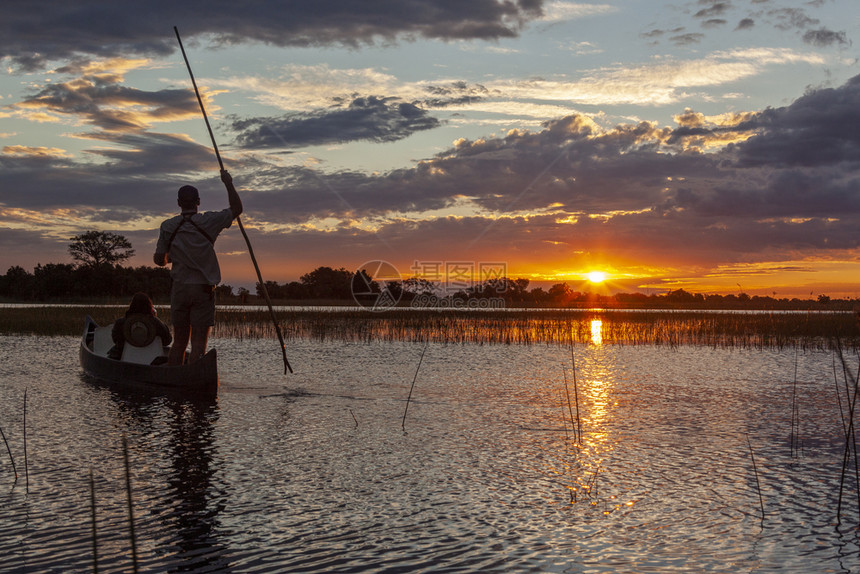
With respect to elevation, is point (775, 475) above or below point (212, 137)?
below

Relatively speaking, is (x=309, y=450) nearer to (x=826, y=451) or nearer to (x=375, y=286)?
(x=826, y=451)

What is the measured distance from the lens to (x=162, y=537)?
14.9 feet

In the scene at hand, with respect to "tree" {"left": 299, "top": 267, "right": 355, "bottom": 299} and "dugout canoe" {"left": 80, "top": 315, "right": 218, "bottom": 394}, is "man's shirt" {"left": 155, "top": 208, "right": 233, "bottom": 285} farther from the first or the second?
"tree" {"left": 299, "top": 267, "right": 355, "bottom": 299}

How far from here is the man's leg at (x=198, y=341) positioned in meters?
10.5

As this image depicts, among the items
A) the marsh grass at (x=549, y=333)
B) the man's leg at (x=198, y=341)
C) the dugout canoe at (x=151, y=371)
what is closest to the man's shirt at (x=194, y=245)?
the man's leg at (x=198, y=341)

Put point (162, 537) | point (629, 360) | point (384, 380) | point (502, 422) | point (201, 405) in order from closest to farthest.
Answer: point (162, 537) → point (502, 422) → point (201, 405) → point (384, 380) → point (629, 360)

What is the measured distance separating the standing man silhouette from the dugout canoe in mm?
553

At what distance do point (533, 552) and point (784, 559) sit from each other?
1539 millimetres

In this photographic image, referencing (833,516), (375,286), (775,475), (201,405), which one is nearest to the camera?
(833,516)

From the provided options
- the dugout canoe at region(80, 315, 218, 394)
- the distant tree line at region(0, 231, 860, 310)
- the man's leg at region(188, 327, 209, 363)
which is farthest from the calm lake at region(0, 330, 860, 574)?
the distant tree line at region(0, 231, 860, 310)

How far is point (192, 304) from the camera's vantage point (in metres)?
10.3

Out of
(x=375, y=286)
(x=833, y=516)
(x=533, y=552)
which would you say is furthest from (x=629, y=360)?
(x=375, y=286)

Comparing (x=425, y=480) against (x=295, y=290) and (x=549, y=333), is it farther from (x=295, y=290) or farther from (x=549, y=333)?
(x=295, y=290)

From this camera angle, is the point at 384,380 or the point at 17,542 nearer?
the point at 17,542
